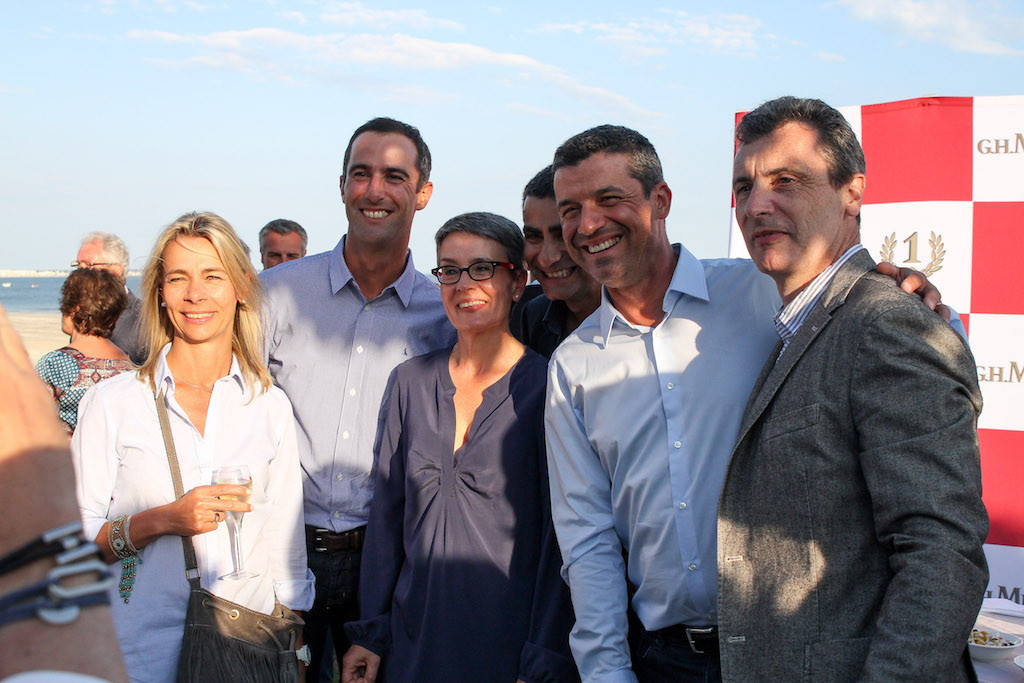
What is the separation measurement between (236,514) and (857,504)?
6.24 feet

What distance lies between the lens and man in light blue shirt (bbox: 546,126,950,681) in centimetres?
237

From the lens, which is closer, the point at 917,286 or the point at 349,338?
the point at 917,286

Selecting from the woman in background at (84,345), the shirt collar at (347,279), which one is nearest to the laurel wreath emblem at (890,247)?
the shirt collar at (347,279)

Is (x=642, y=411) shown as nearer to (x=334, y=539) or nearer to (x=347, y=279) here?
(x=334, y=539)

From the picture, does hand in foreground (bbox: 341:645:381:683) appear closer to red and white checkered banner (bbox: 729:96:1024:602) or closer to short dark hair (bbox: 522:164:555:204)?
short dark hair (bbox: 522:164:555:204)

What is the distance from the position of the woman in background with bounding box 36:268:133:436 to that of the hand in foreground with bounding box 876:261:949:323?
14.0 ft

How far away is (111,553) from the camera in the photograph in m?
2.58

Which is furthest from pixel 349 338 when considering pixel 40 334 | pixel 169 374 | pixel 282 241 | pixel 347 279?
pixel 40 334

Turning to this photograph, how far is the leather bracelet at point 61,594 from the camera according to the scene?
2.93 feet

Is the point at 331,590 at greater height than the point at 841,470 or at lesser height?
lesser

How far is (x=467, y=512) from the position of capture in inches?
109

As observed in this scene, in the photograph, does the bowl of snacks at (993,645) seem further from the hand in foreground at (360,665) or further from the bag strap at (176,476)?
the bag strap at (176,476)

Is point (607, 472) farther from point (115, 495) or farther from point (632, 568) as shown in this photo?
point (115, 495)

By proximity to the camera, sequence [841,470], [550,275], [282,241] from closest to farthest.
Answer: [841,470] → [550,275] → [282,241]
